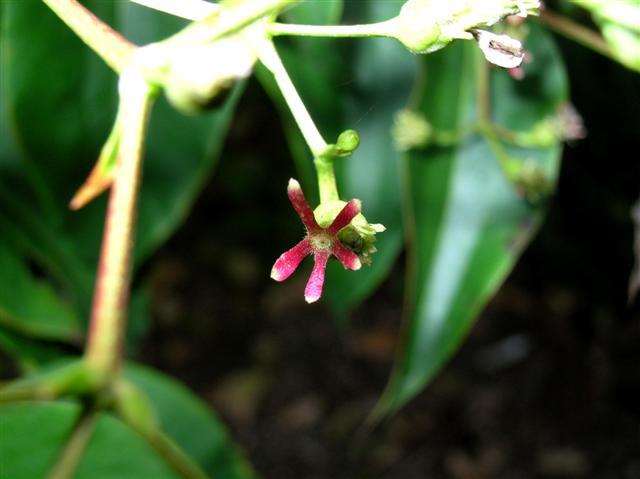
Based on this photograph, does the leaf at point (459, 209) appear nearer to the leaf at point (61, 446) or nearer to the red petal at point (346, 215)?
the leaf at point (61, 446)

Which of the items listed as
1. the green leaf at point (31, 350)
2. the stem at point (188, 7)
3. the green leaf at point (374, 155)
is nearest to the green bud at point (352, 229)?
the stem at point (188, 7)

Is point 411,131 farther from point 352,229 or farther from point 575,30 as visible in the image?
point 352,229

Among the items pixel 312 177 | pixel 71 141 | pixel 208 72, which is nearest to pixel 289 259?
pixel 208 72

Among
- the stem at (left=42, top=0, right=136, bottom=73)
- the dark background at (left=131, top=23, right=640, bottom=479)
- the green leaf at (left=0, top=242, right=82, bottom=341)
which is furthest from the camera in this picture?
the dark background at (left=131, top=23, right=640, bottom=479)

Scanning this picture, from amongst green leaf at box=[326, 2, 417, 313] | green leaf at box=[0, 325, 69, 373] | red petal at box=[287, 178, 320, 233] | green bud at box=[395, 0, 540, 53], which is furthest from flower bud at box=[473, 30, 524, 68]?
green leaf at box=[0, 325, 69, 373]

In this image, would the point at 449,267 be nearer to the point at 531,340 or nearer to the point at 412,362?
the point at 412,362

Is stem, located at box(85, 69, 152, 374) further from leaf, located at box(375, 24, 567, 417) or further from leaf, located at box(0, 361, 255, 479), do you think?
leaf, located at box(375, 24, 567, 417)

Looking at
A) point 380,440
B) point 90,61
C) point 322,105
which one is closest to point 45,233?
point 90,61
